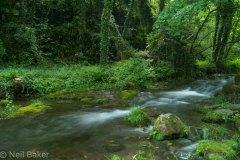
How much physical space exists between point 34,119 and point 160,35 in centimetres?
948

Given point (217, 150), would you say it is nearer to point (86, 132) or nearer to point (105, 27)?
point (86, 132)

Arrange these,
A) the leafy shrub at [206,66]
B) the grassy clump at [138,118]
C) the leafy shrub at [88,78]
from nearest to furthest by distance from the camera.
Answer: the grassy clump at [138,118], the leafy shrub at [88,78], the leafy shrub at [206,66]

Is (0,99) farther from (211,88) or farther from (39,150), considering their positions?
(211,88)

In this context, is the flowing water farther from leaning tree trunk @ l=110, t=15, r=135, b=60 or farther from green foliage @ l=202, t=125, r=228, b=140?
leaning tree trunk @ l=110, t=15, r=135, b=60

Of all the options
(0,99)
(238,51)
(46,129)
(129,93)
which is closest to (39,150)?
(46,129)

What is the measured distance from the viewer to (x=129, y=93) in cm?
1284

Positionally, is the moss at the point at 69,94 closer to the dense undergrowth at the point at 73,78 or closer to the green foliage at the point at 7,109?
the dense undergrowth at the point at 73,78

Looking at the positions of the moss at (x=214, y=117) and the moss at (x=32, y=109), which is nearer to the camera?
the moss at (x=214, y=117)

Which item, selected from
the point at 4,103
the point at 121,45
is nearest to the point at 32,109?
the point at 4,103

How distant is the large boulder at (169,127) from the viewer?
7426mm

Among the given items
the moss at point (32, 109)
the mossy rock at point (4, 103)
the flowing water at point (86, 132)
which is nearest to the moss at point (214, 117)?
the flowing water at point (86, 132)

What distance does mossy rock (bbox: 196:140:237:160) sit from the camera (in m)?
6.16

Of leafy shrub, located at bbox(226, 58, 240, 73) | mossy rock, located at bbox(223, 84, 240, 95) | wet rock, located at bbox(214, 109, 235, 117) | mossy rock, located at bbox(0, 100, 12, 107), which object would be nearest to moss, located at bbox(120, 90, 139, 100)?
wet rock, located at bbox(214, 109, 235, 117)

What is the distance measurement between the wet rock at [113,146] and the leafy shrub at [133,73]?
702cm
